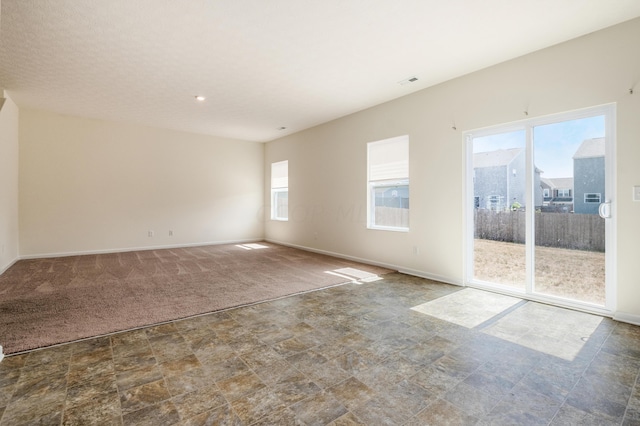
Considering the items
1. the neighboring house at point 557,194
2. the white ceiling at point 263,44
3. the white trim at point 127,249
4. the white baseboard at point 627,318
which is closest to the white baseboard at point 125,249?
the white trim at point 127,249

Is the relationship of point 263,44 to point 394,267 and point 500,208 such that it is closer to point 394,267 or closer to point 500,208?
point 500,208

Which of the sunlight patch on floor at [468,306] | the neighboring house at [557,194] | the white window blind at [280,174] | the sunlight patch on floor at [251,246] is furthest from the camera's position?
the white window blind at [280,174]

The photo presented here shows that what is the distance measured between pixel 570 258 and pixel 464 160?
5.23 ft

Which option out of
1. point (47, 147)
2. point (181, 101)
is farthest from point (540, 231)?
point (47, 147)

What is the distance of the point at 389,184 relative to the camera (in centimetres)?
504

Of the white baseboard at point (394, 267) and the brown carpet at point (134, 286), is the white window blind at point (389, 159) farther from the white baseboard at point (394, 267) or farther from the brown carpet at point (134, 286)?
the brown carpet at point (134, 286)

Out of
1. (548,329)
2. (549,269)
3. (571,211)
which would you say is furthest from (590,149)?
(548,329)

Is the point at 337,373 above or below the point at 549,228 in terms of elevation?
below

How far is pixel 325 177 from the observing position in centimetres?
629

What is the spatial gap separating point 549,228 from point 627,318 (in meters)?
1.02

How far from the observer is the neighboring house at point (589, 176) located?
9.77 feet

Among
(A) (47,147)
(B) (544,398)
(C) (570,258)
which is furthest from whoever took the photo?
(A) (47,147)

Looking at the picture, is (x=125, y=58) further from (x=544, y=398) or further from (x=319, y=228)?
(x=544, y=398)

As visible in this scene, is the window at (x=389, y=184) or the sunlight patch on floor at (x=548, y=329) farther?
the window at (x=389, y=184)
